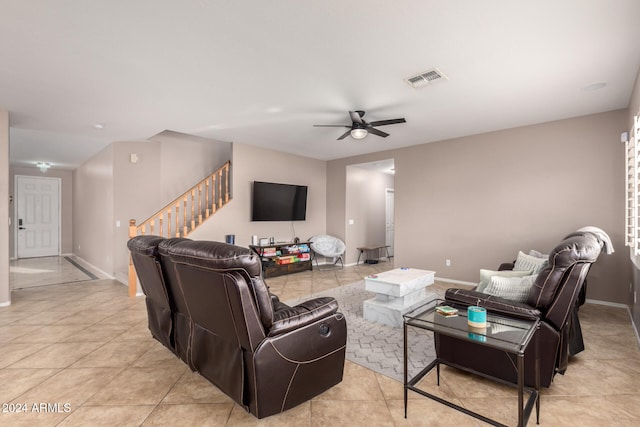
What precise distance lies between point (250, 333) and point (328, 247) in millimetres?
5695

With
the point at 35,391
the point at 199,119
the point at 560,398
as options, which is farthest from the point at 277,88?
the point at 560,398

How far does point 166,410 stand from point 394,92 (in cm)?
360

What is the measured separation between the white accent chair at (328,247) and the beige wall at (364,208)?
0.77ft

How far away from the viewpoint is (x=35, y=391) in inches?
86.9

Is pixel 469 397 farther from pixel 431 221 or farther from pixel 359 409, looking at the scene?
pixel 431 221

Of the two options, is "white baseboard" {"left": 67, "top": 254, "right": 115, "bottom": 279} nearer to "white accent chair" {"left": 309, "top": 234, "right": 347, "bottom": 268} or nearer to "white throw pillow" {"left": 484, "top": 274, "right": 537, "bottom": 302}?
"white accent chair" {"left": 309, "top": 234, "right": 347, "bottom": 268}

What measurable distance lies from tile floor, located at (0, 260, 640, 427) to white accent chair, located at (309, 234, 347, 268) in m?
4.22

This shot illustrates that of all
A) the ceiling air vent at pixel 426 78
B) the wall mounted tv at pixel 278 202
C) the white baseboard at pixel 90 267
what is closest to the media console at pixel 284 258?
the wall mounted tv at pixel 278 202

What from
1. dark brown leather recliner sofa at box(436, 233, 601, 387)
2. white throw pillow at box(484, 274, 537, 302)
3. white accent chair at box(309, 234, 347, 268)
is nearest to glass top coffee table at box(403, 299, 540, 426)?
dark brown leather recliner sofa at box(436, 233, 601, 387)

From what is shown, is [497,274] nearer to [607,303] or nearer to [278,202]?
[607,303]

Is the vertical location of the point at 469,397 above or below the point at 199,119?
below

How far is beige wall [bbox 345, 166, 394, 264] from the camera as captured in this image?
7.68 metres

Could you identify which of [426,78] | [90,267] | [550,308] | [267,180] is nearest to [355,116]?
[426,78]

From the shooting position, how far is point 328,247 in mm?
7391
